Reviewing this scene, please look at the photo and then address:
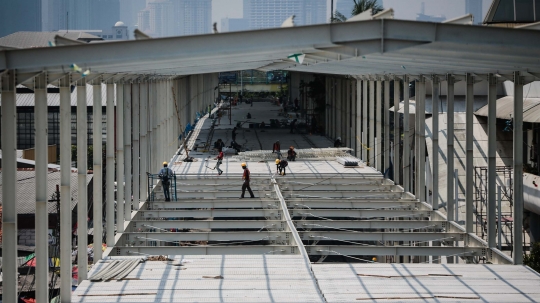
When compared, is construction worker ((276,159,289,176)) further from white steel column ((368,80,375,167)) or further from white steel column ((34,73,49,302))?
white steel column ((34,73,49,302))

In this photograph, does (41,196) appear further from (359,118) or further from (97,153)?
(359,118)

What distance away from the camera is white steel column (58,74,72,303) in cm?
1377

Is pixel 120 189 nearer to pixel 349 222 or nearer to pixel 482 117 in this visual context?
pixel 349 222

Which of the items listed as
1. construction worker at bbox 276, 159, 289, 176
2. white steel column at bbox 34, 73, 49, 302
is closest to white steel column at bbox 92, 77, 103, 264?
white steel column at bbox 34, 73, 49, 302

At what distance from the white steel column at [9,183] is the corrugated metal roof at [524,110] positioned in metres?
16.0

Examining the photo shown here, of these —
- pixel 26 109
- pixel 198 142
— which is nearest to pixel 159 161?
pixel 198 142

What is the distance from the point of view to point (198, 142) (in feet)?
148

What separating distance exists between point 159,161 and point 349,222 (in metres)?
11.4

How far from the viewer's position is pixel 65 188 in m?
14.0

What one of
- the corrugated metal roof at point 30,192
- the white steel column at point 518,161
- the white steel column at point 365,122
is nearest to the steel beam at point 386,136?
the white steel column at point 365,122

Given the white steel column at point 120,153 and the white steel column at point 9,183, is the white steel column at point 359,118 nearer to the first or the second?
the white steel column at point 120,153

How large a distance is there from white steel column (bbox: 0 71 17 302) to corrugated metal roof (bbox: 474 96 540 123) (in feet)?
52.6

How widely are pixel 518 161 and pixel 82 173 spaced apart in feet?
27.6

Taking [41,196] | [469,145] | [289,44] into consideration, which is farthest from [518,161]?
[41,196]
